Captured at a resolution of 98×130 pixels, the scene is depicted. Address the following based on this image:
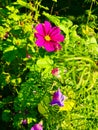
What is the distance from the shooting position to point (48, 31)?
252cm

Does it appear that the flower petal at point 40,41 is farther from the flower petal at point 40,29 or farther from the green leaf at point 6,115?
the green leaf at point 6,115

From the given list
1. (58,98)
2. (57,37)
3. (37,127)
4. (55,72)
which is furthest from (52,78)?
(37,127)

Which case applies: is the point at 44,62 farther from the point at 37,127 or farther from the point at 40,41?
the point at 37,127

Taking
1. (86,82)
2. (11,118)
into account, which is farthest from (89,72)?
(11,118)

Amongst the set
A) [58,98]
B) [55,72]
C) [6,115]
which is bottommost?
[6,115]

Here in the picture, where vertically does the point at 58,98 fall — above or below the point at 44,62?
below

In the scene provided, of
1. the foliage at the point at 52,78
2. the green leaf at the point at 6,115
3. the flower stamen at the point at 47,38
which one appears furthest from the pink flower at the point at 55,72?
the green leaf at the point at 6,115

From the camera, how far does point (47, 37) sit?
2.52 metres

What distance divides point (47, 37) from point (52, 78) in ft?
0.97

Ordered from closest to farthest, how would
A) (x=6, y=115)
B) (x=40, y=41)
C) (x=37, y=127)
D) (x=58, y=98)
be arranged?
(x=58, y=98) → (x=40, y=41) → (x=37, y=127) → (x=6, y=115)

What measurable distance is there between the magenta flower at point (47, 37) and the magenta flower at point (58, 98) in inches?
10.4

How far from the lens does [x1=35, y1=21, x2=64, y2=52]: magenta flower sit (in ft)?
7.89

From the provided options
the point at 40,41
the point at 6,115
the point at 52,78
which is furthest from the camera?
the point at 6,115

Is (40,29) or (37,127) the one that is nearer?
(40,29)
